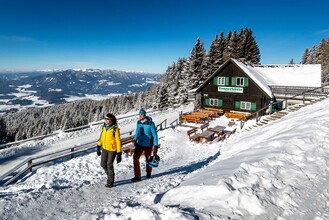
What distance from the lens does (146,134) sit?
700 centimetres

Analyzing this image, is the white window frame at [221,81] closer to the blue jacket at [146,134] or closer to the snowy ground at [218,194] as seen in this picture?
the snowy ground at [218,194]

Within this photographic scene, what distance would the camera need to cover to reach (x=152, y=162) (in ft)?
23.4

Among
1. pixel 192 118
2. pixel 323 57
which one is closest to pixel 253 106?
pixel 192 118

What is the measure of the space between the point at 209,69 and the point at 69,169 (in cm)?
4082

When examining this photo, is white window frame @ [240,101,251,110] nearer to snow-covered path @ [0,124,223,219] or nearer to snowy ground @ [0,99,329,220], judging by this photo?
snow-covered path @ [0,124,223,219]

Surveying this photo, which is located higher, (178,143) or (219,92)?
(219,92)

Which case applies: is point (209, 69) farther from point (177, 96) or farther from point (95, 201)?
point (95, 201)

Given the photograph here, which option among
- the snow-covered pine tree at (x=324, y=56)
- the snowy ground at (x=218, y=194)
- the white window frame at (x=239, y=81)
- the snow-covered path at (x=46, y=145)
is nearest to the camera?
the snowy ground at (x=218, y=194)

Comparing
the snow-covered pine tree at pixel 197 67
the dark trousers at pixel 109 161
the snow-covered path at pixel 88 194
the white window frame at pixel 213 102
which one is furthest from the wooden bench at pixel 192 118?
the snow-covered pine tree at pixel 197 67

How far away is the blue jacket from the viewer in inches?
274

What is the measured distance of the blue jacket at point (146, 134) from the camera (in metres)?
6.95

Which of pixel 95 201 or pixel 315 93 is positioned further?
pixel 315 93

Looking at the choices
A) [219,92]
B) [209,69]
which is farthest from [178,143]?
[209,69]

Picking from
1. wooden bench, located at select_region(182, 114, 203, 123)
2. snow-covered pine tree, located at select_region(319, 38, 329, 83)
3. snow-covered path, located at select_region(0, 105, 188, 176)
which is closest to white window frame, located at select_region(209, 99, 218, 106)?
wooden bench, located at select_region(182, 114, 203, 123)
